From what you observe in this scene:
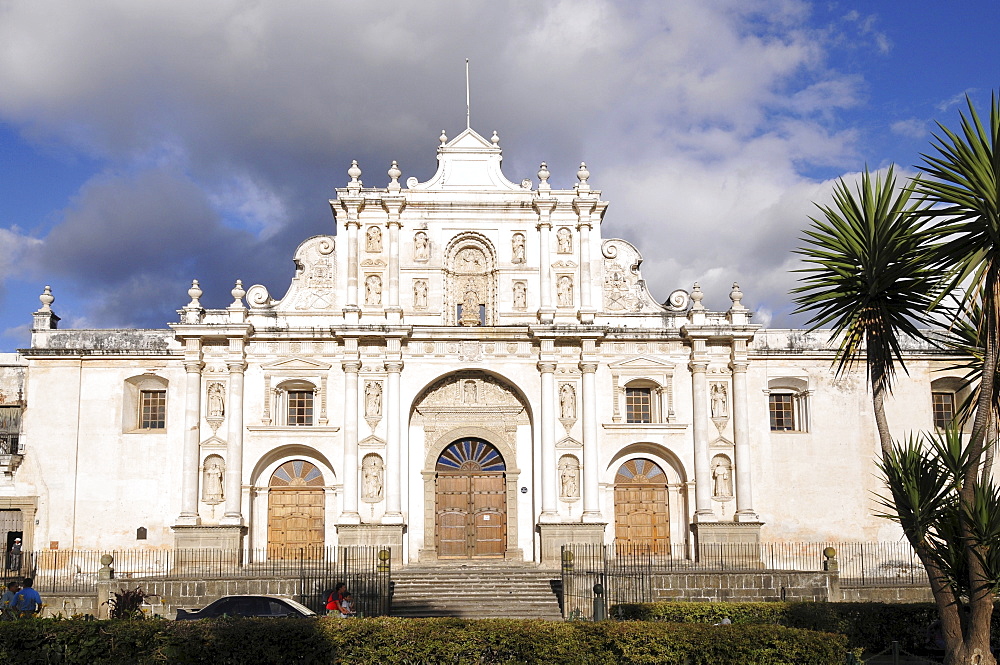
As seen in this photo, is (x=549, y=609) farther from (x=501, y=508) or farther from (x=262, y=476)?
(x=262, y=476)

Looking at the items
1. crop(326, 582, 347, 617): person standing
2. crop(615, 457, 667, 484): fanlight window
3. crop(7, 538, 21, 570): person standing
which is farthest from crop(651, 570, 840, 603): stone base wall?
crop(7, 538, 21, 570): person standing

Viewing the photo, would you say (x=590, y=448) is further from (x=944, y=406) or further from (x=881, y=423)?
(x=881, y=423)

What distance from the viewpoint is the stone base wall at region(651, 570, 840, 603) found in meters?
25.2

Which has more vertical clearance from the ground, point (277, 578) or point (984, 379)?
point (984, 379)

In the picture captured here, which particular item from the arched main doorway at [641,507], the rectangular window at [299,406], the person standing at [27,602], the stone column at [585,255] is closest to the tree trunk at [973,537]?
the person standing at [27,602]

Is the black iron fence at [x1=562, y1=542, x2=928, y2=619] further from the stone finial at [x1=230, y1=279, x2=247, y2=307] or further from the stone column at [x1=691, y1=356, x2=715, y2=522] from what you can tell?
the stone finial at [x1=230, y1=279, x2=247, y2=307]

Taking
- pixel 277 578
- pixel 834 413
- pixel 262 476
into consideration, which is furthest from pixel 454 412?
pixel 834 413

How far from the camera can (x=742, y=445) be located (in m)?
30.8

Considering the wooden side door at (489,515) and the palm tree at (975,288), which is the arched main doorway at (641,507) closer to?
the wooden side door at (489,515)

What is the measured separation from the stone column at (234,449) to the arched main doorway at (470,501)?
19.2 ft

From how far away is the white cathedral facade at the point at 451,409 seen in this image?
30.4m

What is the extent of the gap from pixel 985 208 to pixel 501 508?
63.9 feet

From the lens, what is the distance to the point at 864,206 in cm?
1568

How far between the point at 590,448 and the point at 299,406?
9.12 meters
